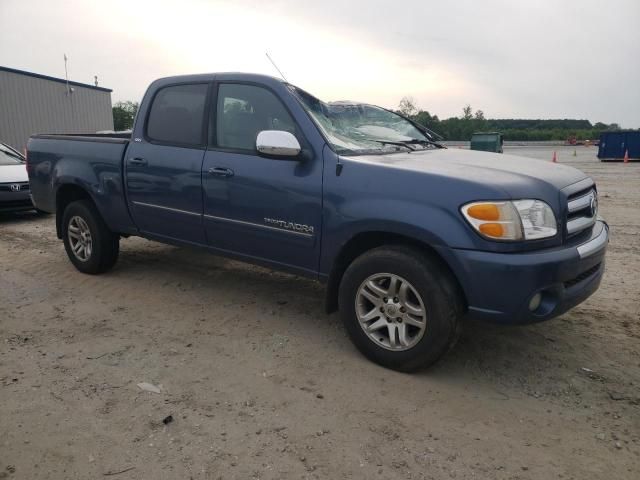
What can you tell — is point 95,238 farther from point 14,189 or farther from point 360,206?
point 14,189

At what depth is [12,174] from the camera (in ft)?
27.6

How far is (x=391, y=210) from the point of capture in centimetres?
300

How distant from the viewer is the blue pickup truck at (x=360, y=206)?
2766 millimetres

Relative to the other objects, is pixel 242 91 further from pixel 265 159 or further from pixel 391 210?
pixel 391 210

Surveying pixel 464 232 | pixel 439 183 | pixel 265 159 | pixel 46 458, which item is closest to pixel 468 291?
pixel 464 232

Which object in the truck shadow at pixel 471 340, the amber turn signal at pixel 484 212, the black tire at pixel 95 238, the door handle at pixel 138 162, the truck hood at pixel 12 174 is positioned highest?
the door handle at pixel 138 162

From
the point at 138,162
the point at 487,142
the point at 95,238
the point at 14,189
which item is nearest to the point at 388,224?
the point at 138,162

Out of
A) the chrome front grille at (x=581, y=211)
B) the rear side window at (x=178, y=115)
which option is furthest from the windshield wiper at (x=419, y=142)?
the rear side window at (x=178, y=115)

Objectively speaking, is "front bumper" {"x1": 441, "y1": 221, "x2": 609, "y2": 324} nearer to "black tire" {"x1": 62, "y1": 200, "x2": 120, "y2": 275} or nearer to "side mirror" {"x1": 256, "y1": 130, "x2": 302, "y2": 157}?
"side mirror" {"x1": 256, "y1": 130, "x2": 302, "y2": 157}

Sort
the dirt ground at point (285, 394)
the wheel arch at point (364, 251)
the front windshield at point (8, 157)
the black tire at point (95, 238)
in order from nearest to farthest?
1. the dirt ground at point (285, 394)
2. the wheel arch at point (364, 251)
3. the black tire at point (95, 238)
4. the front windshield at point (8, 157)

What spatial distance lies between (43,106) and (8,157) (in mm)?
15318

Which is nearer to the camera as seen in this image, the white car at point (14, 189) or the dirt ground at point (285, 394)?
Result: the dirt ground at point (285, 394)

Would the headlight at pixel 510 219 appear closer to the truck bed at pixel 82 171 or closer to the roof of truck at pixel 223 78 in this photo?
the roof of truck at pixel 223 78

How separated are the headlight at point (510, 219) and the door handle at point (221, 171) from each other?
1814 mm
